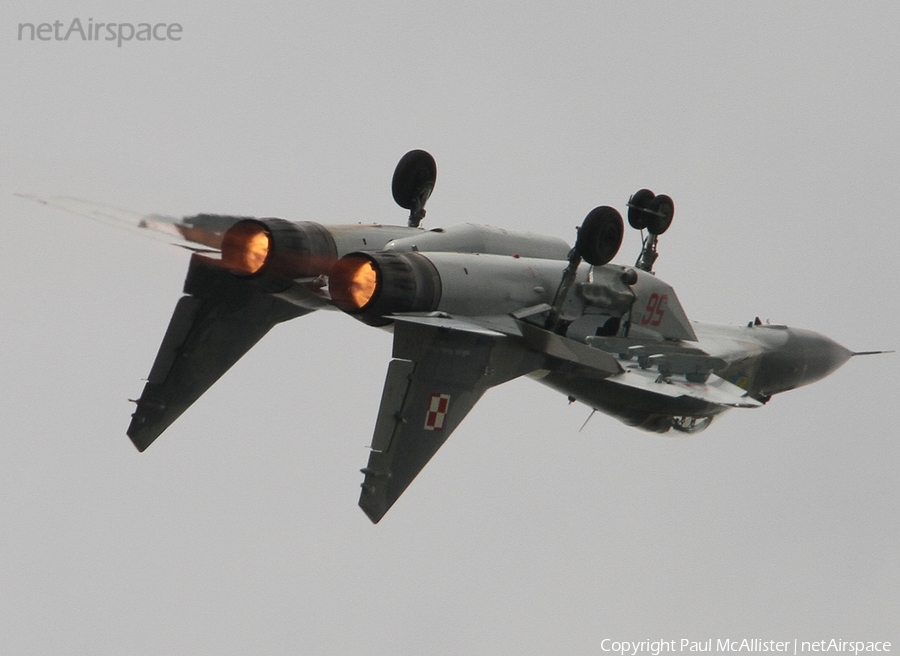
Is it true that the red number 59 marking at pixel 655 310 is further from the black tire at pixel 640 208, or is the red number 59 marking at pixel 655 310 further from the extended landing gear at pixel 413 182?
the extended landing gear at pixel 413 182

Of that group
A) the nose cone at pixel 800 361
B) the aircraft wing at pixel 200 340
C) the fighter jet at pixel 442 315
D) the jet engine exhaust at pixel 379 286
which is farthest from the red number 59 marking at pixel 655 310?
the aircraft wing at pixel 200 340

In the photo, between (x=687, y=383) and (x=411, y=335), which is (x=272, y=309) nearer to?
(x=411, y=335)

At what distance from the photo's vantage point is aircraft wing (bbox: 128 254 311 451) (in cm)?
1934

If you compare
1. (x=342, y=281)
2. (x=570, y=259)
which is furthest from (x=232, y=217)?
(x=570, y=259)

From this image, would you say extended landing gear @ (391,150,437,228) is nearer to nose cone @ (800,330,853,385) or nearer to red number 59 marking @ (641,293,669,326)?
red number 59 marking @ (641,293,669,326)

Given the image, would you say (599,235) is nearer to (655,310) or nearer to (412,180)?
(655,310)

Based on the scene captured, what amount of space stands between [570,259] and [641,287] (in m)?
2.13

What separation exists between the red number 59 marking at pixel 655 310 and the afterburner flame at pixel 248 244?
5.71 metres

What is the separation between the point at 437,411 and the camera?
16547mm

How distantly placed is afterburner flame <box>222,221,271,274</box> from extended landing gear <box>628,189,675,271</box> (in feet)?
21.4

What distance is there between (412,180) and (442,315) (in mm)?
4553

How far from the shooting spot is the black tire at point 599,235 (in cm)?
1812

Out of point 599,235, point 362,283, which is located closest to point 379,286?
point 362,283

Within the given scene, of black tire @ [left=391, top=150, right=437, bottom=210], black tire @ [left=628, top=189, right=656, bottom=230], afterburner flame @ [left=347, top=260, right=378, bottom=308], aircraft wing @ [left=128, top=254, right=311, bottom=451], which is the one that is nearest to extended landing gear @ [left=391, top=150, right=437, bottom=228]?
black tire @ [left=391, top=150, right=437, bottom=210]
